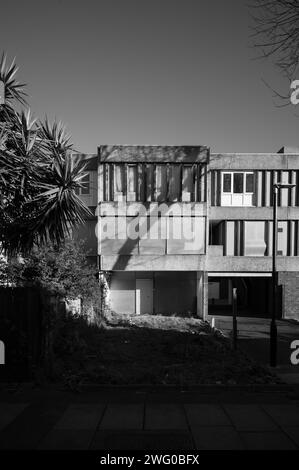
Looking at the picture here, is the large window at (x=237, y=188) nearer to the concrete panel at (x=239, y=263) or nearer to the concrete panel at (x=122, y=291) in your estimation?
the concrete panel at (x=239, y=263)

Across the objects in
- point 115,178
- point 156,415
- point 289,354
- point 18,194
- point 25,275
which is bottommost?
point 289,354

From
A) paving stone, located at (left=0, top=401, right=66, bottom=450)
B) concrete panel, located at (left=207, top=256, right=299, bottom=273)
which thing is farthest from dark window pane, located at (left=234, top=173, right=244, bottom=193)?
paving stone, located at (left=0, top=401, right=66, bottom=450)

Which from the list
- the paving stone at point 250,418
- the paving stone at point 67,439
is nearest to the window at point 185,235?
the paving stone at point 250,418

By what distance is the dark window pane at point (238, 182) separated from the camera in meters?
23.2

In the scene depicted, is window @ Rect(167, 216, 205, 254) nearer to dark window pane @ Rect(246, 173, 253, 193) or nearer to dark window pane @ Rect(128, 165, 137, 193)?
dark window pane @ Rect(128, 165, 137, 193)

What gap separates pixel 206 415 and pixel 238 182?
60.3ft

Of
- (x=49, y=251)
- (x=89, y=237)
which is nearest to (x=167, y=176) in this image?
(x=89, y=237)

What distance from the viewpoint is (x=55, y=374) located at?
882 centimetres

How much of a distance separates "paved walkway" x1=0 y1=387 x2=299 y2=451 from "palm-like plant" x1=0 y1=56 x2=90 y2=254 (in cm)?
383

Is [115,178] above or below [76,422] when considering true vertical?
above
